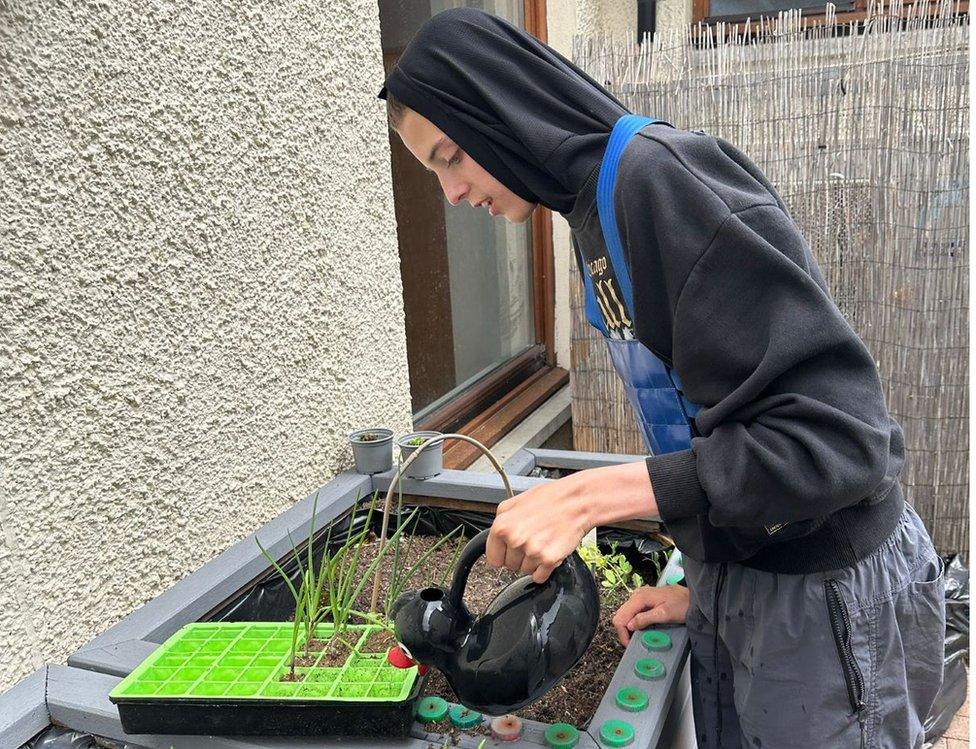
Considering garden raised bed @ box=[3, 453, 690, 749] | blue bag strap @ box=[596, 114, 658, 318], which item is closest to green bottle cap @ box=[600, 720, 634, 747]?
garden raised bed @ box=[3, 453, 690, 749]

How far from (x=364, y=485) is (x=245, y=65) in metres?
1.12

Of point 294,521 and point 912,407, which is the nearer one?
point 294,521

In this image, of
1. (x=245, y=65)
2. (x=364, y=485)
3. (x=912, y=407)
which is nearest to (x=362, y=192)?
(x=245, y=65)

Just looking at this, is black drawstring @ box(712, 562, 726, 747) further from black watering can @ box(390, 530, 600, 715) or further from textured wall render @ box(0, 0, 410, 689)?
textured wall render @ box(0, 0, 410, 689)

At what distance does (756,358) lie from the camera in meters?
0.96

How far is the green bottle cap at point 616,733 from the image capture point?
44.0 inches

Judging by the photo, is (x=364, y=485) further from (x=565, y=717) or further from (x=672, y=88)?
(x=672, y=88)

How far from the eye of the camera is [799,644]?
120 cm

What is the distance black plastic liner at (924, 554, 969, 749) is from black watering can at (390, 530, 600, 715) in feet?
6.84

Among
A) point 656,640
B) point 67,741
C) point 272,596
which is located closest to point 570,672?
point 656,640

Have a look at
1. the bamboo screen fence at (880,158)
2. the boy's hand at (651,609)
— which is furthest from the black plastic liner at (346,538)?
the bamboo screen fence at (880,158)

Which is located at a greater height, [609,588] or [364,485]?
[364,485]

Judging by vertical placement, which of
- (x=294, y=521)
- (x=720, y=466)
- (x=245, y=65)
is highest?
(x=245, y=65)

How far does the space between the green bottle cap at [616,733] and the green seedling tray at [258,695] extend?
287mm
